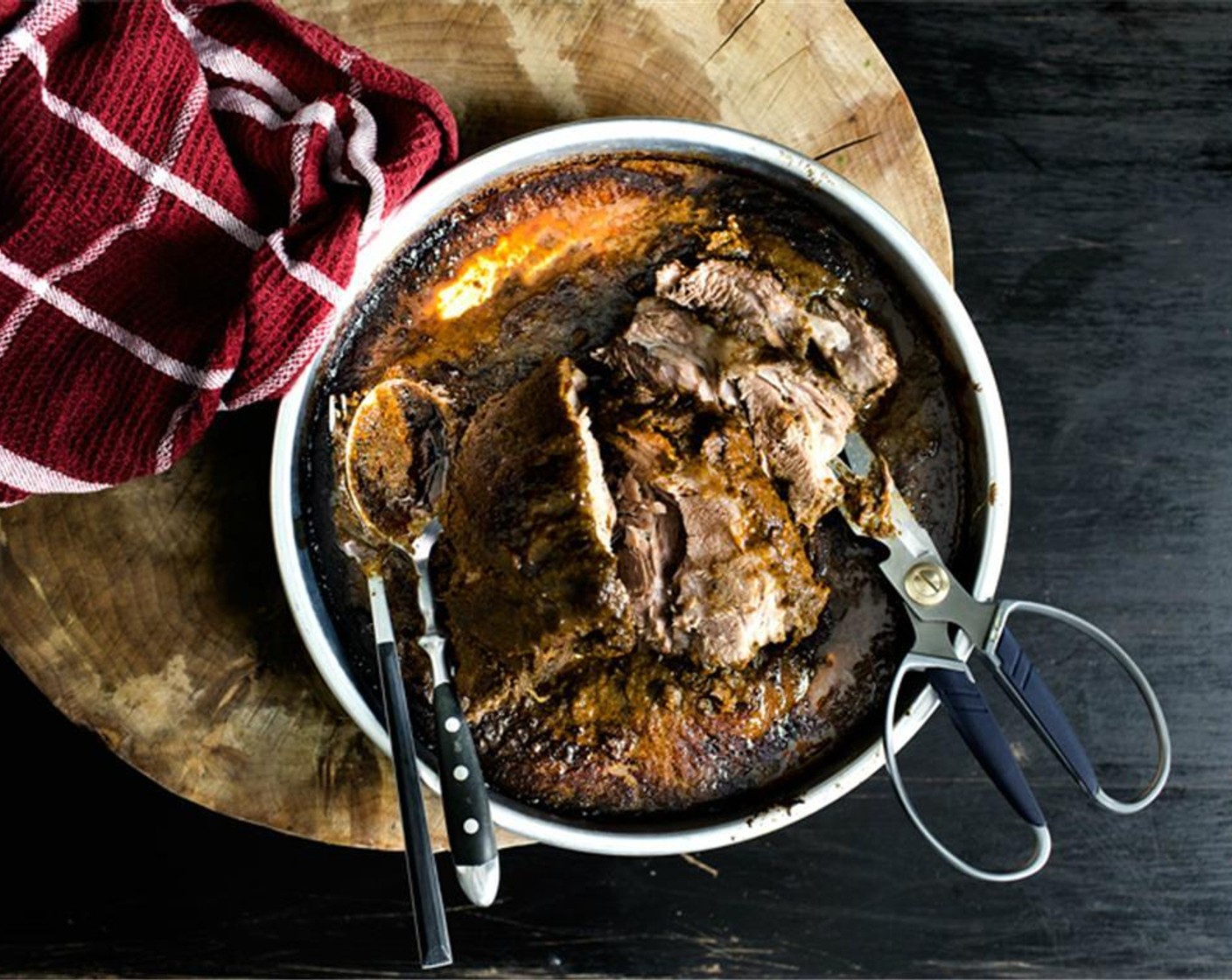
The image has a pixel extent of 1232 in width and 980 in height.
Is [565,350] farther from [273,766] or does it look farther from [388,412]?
[273,766]

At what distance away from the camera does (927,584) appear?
5.32 feet

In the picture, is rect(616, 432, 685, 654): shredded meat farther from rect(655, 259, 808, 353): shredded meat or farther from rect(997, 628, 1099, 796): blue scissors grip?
rect(997, 628, 1099, 796): blue scissors grip

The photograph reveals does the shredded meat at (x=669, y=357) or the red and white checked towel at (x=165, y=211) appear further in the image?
the shredded meat at (x=669, y=357)

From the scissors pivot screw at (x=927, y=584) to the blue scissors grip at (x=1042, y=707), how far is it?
→ 0.10m

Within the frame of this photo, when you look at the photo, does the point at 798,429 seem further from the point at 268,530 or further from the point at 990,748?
the point at 268,530

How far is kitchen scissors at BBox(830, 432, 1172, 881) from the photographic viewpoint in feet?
5.12

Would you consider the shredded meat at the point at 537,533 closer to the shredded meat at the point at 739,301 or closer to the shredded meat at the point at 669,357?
the shredded meat at the point at 669,357

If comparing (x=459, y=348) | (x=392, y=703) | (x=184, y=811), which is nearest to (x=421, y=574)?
(x=392, y=703)

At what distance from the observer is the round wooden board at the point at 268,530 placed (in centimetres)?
168

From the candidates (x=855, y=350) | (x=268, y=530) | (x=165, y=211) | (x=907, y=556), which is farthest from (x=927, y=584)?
(x=165, y=211)

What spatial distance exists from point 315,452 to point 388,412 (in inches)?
4.8

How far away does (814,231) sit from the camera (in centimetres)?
170

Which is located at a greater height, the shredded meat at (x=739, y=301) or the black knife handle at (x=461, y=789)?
the shredded meat at (x=739, y=301)

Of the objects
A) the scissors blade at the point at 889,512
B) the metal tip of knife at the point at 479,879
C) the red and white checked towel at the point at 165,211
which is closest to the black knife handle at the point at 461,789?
the metal tip of knife at the point at 479,879
